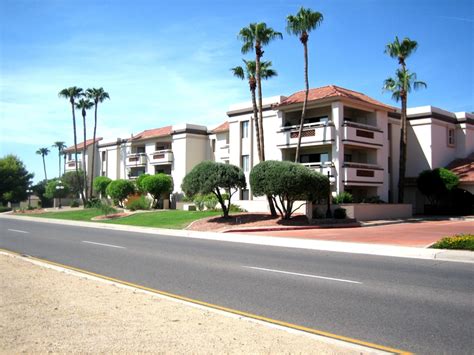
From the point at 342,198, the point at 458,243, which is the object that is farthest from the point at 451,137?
the point at 458,243

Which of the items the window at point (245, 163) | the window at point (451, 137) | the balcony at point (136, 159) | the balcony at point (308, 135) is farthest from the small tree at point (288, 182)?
the balcony at point (136, 159)

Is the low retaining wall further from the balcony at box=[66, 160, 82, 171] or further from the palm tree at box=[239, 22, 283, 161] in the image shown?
the balcony at box=[66, 160, 82, 171]

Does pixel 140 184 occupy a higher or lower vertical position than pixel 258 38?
lower

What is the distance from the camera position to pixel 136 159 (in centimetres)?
5744

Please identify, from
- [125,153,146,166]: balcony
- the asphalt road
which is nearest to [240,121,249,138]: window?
[125,153,146,166]: balcony

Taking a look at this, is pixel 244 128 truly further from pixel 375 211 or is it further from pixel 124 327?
pixel 124 327

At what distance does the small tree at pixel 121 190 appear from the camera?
50.7 m

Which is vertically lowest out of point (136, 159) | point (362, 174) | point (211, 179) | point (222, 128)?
point (211, 179)

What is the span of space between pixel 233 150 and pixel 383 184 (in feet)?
43.4

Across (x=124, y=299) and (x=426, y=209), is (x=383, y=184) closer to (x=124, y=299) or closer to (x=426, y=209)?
(x=426, y=209)

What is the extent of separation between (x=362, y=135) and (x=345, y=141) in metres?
2.18

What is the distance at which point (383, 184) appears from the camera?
38.8 metres

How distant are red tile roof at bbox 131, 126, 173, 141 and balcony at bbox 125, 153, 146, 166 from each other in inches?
82.9

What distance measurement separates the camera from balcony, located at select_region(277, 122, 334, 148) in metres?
35.4
